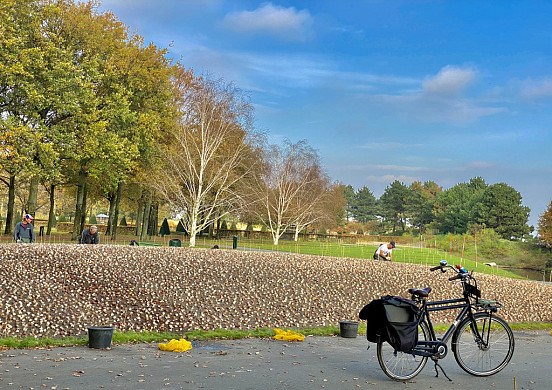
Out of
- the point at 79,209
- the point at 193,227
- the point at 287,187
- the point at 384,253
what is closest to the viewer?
the point at 384,253

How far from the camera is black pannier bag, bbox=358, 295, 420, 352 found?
7398mm

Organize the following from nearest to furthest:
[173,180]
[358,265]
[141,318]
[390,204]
A: [141,318]
[358,265]
[173,180]
[390,204]

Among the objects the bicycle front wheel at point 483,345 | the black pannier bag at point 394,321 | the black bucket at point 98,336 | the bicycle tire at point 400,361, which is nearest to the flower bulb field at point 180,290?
the black bucket at point 98,336

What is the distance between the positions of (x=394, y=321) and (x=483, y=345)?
5.62 feet

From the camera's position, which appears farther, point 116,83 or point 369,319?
point 116,83

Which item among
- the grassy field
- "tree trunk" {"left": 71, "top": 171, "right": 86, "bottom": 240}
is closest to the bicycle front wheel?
the grassy field

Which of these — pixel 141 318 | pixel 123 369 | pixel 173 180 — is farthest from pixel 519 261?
pixel 123 369

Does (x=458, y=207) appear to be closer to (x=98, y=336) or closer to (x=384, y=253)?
(x=384, y=253)

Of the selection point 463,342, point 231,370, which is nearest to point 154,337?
point 231,370

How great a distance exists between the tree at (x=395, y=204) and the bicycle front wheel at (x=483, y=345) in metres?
101

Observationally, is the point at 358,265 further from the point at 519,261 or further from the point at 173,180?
the point at 519,261

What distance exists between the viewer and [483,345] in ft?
26.9

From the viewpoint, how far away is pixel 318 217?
56.8 metres

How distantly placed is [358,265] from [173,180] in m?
18.2
